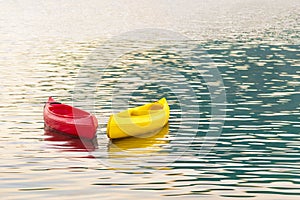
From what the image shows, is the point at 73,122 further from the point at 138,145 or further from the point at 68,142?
the point at 138,145

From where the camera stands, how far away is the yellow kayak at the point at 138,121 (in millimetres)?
42812

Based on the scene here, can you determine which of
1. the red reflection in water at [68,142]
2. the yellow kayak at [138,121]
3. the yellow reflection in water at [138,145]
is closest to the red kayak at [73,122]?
the red reflection in water at [68,142]

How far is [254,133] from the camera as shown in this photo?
4397 cm

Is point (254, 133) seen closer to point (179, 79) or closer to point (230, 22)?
point (179, 79)

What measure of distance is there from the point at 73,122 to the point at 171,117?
892 centimetres

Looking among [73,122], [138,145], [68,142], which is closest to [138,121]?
[138,145]

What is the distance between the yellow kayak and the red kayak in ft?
3.94

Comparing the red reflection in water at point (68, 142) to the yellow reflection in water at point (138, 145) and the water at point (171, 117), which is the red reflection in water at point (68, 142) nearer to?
the water at point (171, 117)

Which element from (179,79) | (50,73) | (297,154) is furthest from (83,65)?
(297,154)

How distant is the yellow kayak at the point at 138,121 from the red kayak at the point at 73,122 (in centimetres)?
120

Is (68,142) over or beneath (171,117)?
beneath

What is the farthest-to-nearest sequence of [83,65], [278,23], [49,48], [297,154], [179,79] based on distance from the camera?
[278,23], [49,48], [83,65], [179,79], [297,154]

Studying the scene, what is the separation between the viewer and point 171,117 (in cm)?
5034

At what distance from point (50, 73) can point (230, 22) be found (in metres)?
73.5
